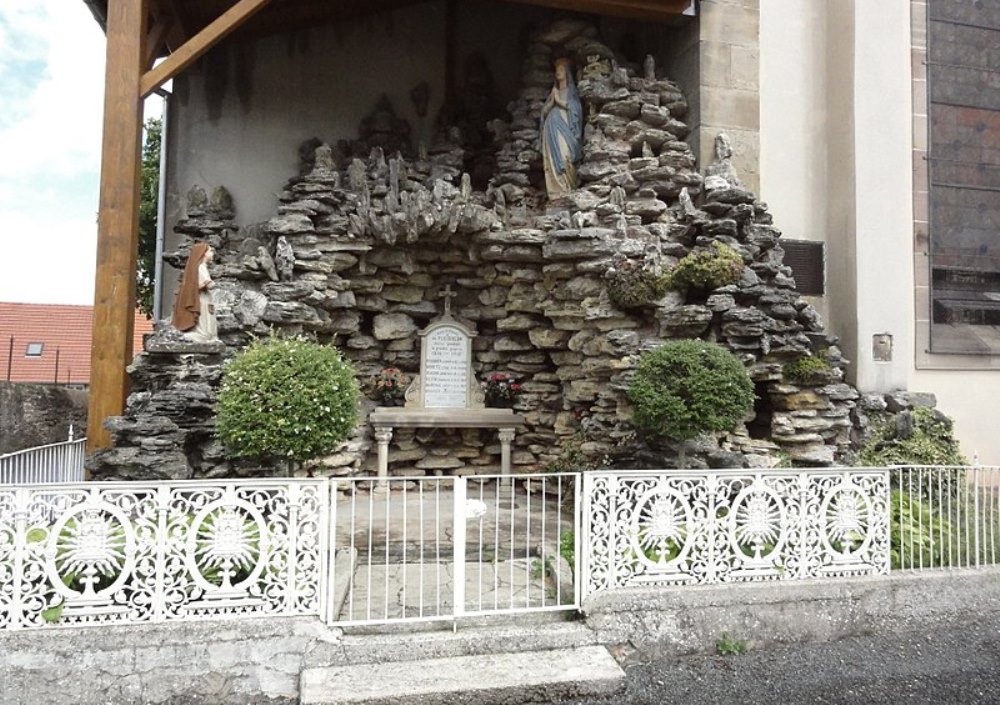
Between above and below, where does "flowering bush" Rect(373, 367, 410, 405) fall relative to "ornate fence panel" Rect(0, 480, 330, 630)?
above

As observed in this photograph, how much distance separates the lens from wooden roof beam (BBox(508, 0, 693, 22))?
7.46 m

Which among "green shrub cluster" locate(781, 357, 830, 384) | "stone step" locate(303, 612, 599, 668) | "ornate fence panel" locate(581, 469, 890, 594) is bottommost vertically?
"stone step" locate(303, 612, 599, 668)

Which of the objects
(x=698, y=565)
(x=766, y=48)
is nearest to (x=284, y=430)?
(x=698, y=565)

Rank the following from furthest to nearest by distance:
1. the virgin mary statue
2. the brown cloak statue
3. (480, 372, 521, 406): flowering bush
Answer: (480, 372, 521, 406): flowering bush
the virgin mary statue
the brown cloak statue

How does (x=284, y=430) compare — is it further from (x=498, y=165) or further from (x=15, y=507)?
(x=498, y=165)

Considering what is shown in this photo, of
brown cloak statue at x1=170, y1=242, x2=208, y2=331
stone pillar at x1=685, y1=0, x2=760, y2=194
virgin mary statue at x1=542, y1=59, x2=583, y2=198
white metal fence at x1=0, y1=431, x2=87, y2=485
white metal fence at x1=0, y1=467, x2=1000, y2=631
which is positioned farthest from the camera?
virgin mary statue at x1=542, y1=59, x2=583, y2=198

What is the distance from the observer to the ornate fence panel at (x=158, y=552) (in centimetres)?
332

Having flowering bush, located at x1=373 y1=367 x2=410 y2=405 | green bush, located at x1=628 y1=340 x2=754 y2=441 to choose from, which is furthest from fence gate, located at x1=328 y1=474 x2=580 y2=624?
flowering bush, located at x1=373 y1=367 x2=410 y2=405

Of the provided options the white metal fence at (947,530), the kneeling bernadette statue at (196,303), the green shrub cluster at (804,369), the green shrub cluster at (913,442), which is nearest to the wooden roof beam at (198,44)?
the kneeling bernadette statue at (196,303)

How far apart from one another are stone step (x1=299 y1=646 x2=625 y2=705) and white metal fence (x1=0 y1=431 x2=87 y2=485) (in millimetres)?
3985

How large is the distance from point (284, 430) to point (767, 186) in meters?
6.64

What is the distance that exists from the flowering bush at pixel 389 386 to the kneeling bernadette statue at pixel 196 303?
2.44m

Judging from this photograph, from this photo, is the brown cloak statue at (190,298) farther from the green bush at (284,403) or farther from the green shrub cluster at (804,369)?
the green shrub cluster at (804,369)

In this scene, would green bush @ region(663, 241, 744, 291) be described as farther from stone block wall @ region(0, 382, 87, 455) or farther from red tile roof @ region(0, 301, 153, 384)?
red tile roof @ region(0, 301, 153, 384)
